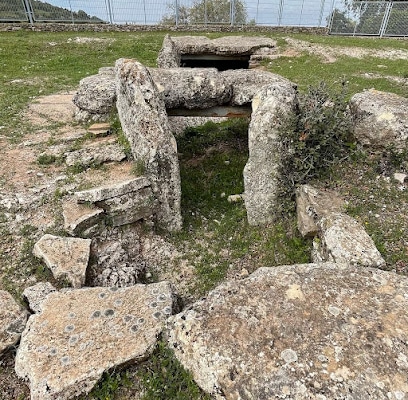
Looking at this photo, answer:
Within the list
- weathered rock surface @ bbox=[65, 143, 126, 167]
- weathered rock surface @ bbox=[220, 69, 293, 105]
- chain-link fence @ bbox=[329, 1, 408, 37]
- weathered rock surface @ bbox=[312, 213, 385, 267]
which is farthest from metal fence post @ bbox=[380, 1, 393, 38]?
weathered rock surface @ bbox=[312, 213, 385, 267]

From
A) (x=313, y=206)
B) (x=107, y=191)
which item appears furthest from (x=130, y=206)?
(x=313, y=206)

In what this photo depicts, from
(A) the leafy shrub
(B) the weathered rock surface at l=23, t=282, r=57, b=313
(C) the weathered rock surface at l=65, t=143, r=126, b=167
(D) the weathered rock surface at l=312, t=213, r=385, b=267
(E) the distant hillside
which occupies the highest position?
(E) the distant hillside

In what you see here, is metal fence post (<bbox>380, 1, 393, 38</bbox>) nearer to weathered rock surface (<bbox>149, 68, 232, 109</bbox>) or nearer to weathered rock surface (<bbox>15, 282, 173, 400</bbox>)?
weathered rock surface (<bbox>149, 68, 232, 109</bbox>)

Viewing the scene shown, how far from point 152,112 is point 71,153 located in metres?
2.07

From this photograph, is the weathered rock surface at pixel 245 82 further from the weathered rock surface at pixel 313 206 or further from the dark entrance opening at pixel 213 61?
the dark entrance opening at pixel 213 61

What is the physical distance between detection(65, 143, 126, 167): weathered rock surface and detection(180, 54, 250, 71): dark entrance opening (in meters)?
5.56

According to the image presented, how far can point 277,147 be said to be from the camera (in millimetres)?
5207

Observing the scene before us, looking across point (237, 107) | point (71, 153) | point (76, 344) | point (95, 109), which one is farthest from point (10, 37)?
point (76, 344)

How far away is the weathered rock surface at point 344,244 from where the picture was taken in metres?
3.83

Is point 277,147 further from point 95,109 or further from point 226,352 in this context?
point 95,109

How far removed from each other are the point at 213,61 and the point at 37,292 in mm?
9261

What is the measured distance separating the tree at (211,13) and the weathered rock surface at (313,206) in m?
16.6

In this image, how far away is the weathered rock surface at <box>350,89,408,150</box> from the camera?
5.13 metres

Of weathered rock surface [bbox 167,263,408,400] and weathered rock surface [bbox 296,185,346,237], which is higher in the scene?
weathered rock surface [bbox 167,263,408,400]
